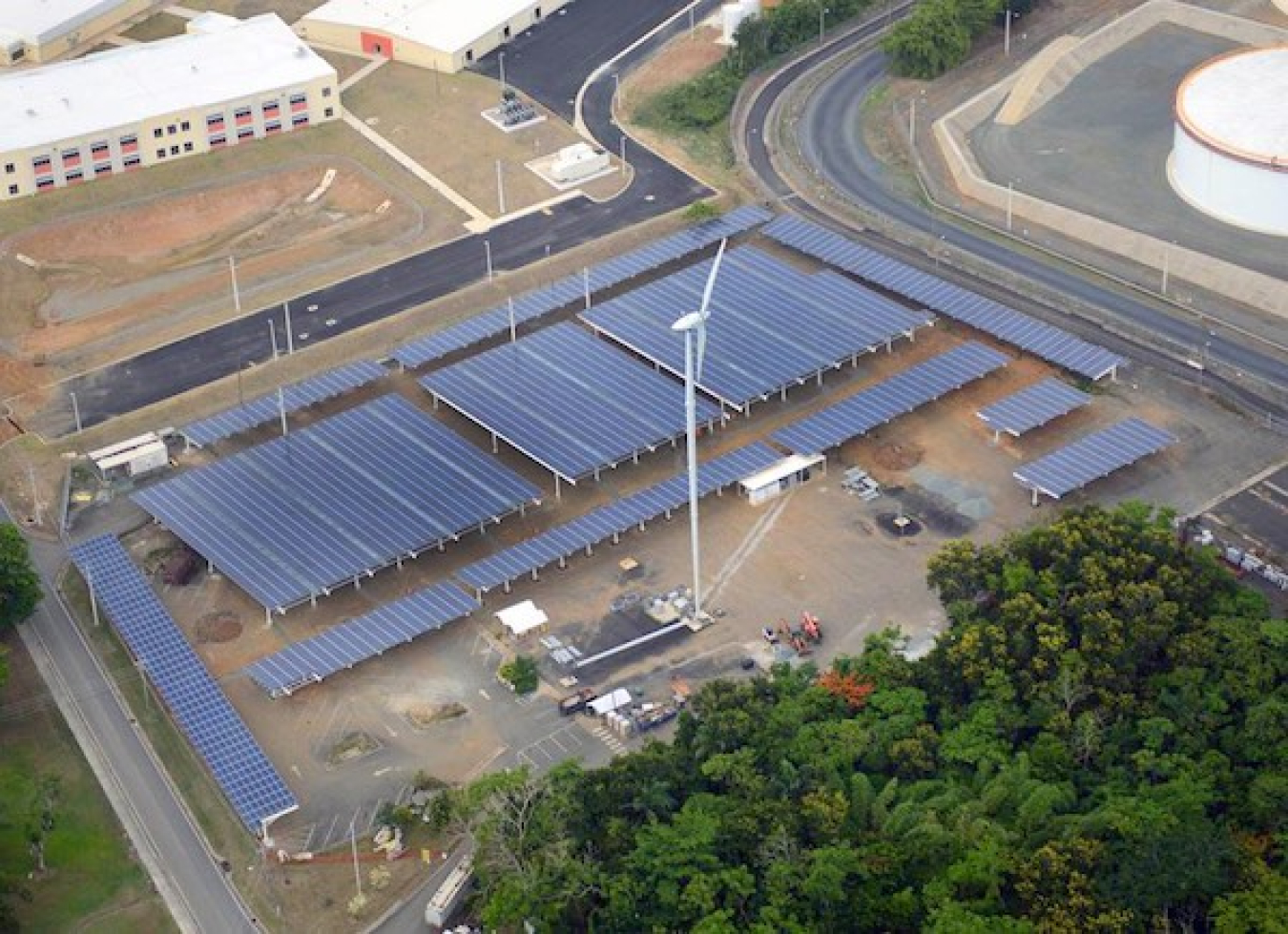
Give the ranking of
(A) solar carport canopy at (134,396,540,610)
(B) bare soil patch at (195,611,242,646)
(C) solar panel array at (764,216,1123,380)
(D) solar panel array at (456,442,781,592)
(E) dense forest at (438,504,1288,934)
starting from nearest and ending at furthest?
(E) dense forest at (438,504,1288,934)
(B) bare soil patch at (195,611,242,646)
(A) solar carport canopy at (134,396,540,610)
(D) solar panel array at (456,442,781,592)
(C) solar panel array at (764,216,1123,380)

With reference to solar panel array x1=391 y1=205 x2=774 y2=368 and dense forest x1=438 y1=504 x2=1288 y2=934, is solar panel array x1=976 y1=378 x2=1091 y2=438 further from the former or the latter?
solar panel array x1=391 y1=205 x2=774 y2=368

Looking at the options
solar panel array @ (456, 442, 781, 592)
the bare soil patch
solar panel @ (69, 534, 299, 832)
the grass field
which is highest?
solar panel array @ (456, 442, 781, 592)

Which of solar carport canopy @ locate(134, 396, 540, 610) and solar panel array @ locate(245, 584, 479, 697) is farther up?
solar carport canopy @ locate(134, 396, 540, 610)

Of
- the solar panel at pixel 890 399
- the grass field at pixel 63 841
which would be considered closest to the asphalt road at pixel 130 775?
the grass field at pixel 63 841

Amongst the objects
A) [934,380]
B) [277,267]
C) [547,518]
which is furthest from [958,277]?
[277,267]

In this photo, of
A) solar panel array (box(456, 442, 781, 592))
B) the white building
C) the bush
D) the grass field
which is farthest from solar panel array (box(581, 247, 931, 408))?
the grass field

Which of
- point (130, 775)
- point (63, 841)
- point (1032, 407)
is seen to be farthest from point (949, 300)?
point (63, 841)

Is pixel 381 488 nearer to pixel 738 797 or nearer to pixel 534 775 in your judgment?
pixel 534 775

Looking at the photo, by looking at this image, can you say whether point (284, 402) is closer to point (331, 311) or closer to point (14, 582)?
point (331, 311)
